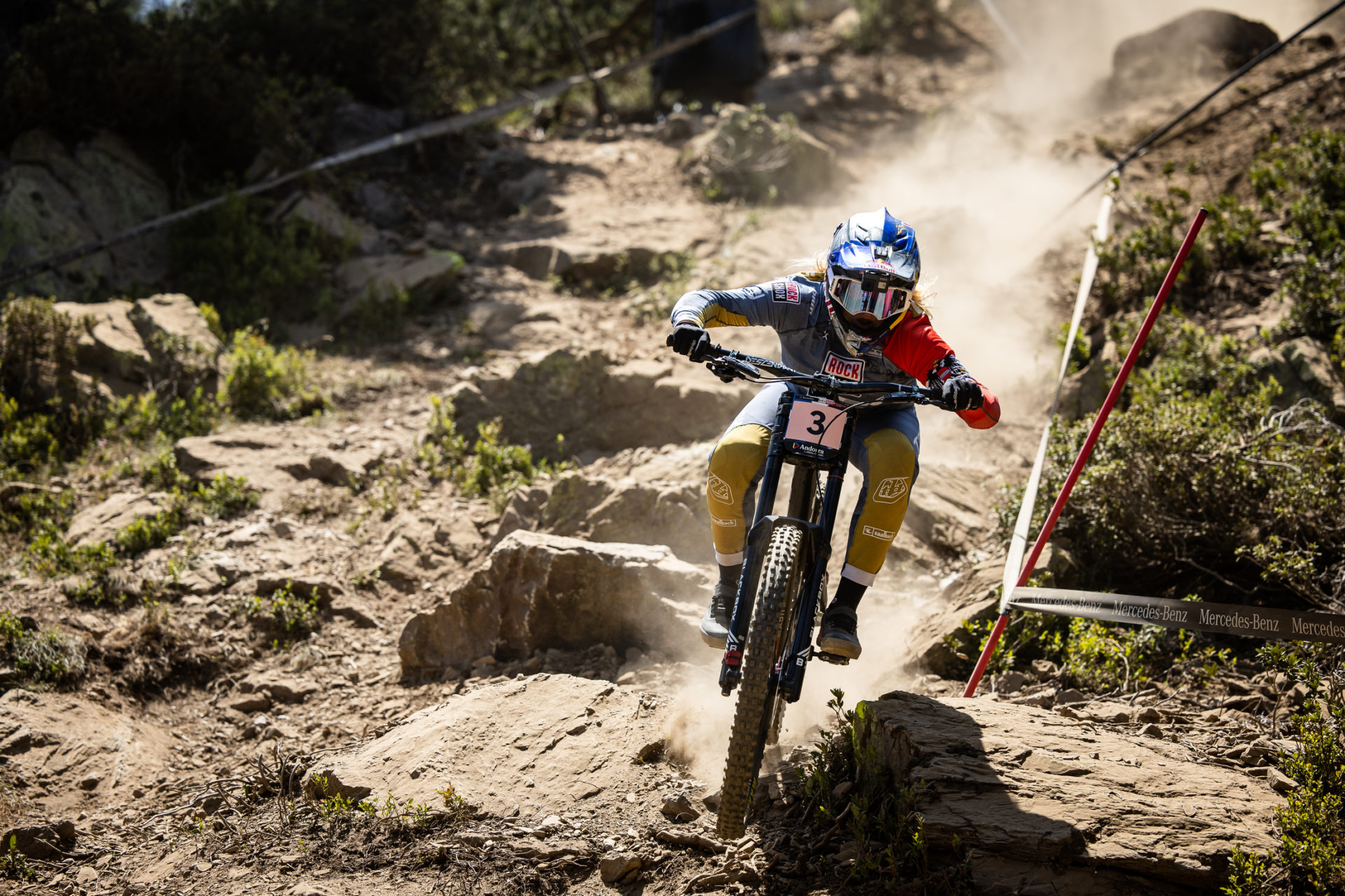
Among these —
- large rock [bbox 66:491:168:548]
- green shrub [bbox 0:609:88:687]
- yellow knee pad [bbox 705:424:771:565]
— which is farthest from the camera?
large rock [bbox 66:491:168:548]

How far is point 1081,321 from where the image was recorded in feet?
25.3

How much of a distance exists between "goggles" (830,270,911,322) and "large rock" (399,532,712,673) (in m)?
1.93

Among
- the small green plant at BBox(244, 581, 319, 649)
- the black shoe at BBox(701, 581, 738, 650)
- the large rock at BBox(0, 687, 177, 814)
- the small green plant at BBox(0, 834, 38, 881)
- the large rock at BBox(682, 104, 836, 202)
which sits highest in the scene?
the large rock at BBox(682, 104, 836, 202)

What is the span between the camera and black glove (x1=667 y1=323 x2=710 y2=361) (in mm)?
3396

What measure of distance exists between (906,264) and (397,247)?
835 cm

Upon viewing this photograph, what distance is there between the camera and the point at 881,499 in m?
3.56

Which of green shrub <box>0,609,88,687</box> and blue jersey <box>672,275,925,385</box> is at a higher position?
blue jersey <box>672,275,925,385</box>

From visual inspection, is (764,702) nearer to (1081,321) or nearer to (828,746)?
(828,746)

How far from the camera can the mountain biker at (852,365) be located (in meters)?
3.51

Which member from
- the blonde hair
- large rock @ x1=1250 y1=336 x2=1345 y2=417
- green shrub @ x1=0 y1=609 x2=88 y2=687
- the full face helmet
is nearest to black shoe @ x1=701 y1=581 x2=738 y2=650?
the full face helmet

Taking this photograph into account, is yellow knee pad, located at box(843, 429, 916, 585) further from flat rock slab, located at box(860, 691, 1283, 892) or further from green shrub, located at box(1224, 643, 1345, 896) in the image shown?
green shrub, located at box(1224, 643, 1345, 896)

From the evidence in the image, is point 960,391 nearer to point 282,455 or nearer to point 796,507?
point 796,507

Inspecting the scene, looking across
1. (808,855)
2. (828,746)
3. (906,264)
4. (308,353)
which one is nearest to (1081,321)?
(906,264)

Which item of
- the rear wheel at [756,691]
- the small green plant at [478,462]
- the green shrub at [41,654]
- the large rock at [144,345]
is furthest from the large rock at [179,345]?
the rear wheel at [756,691]
